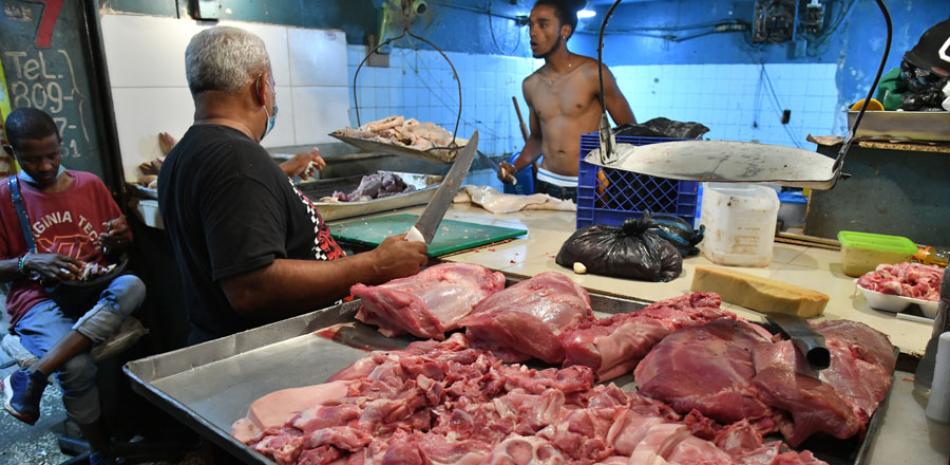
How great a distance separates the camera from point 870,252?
252 centimetres

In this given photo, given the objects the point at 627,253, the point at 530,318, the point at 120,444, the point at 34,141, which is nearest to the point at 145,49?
the point at 34,141

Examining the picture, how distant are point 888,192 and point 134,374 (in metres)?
3.39

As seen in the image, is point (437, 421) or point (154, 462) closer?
point (437, 421)

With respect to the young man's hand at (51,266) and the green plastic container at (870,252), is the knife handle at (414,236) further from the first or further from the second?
the young man's hand at (51,266)

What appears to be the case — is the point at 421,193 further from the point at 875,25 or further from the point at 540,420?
the point at 875,25

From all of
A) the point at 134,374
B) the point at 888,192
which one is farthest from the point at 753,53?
Answer: the point at 134,374

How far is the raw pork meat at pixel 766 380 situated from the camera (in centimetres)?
140

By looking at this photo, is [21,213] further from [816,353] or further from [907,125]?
[907,125]

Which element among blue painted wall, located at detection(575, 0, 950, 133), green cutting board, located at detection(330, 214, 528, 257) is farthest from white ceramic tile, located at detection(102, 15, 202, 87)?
blue painted wall, located at detection(575, 0, 950, 133)

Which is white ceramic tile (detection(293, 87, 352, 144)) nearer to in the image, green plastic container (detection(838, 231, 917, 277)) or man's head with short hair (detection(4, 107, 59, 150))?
man's head with short hair (detection(4, 107, 59, 150))

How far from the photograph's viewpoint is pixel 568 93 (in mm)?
5758

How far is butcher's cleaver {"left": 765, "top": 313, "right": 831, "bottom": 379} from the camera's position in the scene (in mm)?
1425

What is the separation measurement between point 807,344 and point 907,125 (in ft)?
6.53

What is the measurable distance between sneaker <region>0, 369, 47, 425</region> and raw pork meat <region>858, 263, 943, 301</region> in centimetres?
387
